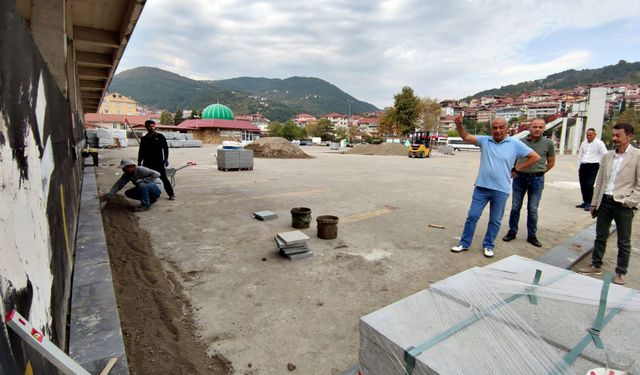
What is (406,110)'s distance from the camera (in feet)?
163

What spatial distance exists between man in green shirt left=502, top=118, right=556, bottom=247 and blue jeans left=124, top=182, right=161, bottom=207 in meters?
6.28

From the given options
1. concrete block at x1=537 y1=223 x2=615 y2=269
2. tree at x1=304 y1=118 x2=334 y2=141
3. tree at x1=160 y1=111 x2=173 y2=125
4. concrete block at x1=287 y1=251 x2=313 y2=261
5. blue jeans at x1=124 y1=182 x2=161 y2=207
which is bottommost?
concrete block at x1=537 y1=223 x2=615 y2=269

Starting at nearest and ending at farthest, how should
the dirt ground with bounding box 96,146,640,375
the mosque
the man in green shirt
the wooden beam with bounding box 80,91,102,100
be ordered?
1. the dirt ground with bounding box 96,146,640,375
2. the man in green shirt
3. the wooden beam with bounding box 80,91,102,100
4. the mosque

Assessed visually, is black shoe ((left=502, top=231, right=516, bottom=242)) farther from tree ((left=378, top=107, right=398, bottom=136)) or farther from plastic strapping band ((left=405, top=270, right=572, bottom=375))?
tree ((left=378, top=107, right=398, bottom=136))

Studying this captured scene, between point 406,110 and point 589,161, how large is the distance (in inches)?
1746

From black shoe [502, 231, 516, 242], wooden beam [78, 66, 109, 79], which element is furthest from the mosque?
black shoe [502, 231, 516, 242]

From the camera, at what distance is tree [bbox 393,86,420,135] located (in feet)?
162

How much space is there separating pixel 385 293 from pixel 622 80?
224222 millimetres

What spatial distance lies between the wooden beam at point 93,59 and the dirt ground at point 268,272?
6.36 metres

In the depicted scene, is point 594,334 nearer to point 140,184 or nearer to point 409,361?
point 409,361

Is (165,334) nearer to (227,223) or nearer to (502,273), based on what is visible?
(502,273)

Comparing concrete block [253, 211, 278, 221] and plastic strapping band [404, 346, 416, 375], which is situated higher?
plastic strapping band [404, 346, 416, 375]

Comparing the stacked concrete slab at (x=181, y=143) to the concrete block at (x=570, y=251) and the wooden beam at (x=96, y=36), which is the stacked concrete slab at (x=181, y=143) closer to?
the wooden beam at (x=96, y=36)

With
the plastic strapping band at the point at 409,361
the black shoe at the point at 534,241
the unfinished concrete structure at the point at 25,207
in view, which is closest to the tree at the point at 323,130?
the black shoe at the point at 534,241
